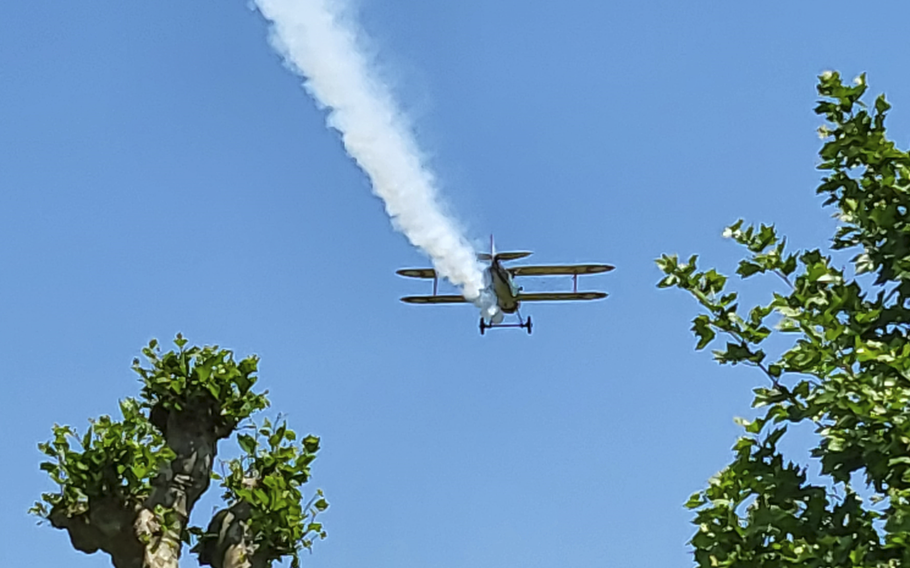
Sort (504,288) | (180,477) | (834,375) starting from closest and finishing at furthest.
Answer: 1. (834,375)
2. (180,477)
3. (504,288)

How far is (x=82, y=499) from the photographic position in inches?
554

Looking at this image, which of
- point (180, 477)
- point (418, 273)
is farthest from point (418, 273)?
point (180, 477)

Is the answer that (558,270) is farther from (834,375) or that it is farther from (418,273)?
(834,375)

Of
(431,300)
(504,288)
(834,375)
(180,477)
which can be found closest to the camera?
(834,375)

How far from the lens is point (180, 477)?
14648 mm

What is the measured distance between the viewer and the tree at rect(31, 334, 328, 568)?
14000 millimetres

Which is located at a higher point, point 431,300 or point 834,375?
point 431,300

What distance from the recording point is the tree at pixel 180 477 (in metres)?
14.0

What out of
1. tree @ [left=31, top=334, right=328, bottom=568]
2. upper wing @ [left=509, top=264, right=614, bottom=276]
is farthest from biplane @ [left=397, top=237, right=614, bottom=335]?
tree @ [left=31, top=334, right=328, bottom=568]

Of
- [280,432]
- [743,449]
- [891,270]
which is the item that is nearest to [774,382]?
[743,449]

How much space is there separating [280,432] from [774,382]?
336 inches

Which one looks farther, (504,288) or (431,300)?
(431,300)

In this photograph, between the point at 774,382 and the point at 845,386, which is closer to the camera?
the point at 845,386

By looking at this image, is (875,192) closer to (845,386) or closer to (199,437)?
(845,386)
